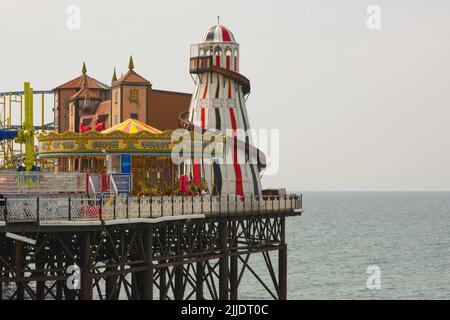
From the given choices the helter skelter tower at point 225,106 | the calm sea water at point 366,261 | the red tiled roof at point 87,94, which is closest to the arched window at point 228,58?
the helter skelter tower at point 225,106

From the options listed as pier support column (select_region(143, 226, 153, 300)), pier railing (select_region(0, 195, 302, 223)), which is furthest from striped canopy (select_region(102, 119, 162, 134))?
pier support column (select_region(143, 226, 153, 300))

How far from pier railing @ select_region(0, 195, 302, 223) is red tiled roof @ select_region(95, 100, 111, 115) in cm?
3420

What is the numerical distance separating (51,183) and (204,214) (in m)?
8.28

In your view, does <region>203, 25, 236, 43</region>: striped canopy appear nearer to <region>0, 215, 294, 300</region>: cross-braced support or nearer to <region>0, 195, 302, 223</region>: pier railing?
<region>0, 215, 294, 300</region>: cross-braced support

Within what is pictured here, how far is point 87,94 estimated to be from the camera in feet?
287

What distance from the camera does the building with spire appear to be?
258 ft

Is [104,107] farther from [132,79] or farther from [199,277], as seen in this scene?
[199,277]

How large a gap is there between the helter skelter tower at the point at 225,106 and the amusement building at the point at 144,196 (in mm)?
94

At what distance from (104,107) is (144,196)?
141 ft

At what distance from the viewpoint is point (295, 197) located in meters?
62.4

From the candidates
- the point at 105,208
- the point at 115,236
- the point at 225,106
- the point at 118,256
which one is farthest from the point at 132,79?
the point at 105,208

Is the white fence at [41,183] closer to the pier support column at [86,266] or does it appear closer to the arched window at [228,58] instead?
the pier support column at [86,266]
